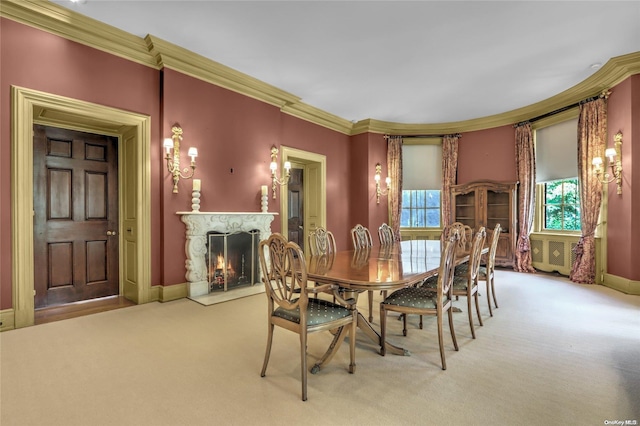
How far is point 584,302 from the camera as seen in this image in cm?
388

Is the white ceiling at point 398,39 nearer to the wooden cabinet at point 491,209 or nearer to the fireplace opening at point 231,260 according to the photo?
the wooden cabinet at point 491,209

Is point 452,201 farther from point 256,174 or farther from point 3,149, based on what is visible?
point 3,149

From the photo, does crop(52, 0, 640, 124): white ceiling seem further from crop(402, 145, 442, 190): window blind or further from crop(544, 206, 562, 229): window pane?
crop(544, 206, 562, 229): window pane

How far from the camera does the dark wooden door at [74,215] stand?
3.70m

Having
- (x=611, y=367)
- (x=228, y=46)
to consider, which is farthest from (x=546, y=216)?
(x=228, y=46)

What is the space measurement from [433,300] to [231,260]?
290 cm

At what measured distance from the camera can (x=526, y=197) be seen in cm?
592

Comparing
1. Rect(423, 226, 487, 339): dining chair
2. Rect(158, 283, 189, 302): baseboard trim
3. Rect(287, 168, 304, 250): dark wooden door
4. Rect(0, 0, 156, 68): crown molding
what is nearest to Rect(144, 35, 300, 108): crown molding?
Rect(0, 0, 156, 68): crown molding

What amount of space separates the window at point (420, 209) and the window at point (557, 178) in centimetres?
189

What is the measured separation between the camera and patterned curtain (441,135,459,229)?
681cm

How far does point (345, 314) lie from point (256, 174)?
322 centimetres

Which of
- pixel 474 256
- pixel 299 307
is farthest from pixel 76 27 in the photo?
pixel 474 256

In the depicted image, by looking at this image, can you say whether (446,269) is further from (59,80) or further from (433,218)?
(433,218)

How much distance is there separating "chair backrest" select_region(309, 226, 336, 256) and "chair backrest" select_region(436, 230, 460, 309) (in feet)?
3.93
